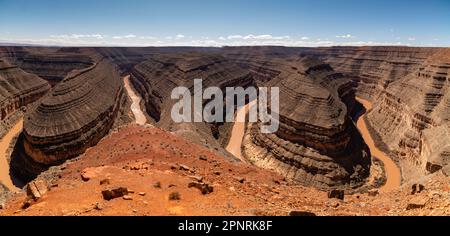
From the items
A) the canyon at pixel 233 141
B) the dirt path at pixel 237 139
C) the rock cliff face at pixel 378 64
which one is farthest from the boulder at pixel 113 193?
the rock cliff face at pixel 378 64

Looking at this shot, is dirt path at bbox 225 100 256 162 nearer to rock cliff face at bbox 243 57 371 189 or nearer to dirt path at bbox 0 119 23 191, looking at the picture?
rock cliff face at bbox 243 57 371 189

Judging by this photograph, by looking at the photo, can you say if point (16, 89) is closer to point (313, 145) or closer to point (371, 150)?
point (313, 145)

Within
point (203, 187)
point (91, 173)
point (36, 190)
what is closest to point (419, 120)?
point (203, 187)

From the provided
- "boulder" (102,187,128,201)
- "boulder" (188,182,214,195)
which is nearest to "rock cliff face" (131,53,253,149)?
"boulder" (188,182,214,195)

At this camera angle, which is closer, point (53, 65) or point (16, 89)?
point (16, 89)

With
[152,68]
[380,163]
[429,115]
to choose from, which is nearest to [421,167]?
[380,163]

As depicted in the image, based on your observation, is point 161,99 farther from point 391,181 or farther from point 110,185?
point 110,185
